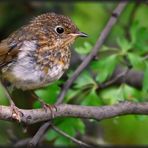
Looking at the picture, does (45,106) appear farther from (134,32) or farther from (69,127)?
(134,32)

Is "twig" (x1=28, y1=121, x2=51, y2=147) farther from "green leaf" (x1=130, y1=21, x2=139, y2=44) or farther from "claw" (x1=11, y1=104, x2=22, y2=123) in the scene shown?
"green leaf" (x1=130, y1=21, x2=139, y2=44)

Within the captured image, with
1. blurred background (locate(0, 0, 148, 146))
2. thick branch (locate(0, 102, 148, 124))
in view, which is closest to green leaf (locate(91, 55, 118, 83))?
blurred background (locate(0, 0, 148, 146))

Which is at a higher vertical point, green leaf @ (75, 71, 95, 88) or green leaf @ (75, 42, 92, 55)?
green leaf @ (75, 42, 92, 55)

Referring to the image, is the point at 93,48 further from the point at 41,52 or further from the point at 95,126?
the point at 95,126

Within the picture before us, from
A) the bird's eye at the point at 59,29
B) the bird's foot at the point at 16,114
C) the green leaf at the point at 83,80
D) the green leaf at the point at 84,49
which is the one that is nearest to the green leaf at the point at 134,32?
the green leaf at the point at 84,49

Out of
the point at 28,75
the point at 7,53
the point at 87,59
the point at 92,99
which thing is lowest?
the point at 92,99

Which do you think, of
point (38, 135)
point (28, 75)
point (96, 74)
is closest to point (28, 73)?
point (28, 75)

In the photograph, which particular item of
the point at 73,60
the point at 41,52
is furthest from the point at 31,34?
the point at 73,60
